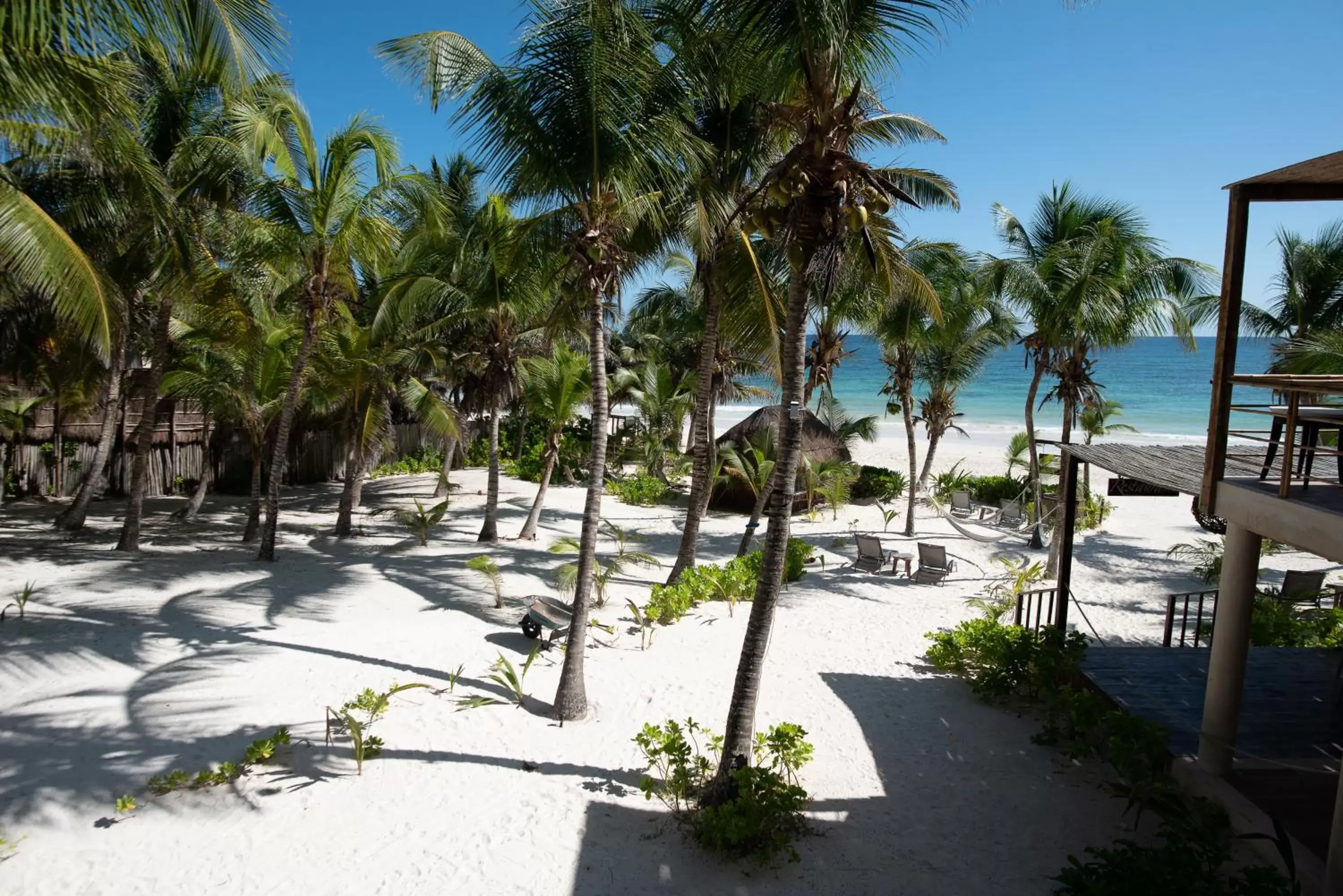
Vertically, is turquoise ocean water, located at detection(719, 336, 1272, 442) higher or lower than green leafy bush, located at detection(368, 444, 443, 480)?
higher

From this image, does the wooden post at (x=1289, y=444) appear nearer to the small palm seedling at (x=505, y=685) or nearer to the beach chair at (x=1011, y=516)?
the small palm seedling at (x=505, y=685)

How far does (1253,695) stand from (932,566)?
5868mm

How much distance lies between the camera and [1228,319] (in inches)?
184

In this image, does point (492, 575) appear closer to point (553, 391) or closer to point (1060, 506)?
point (553, 391)

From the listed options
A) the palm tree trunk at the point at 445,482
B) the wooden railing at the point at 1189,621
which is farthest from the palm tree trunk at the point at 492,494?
the wooden railing at the point at 1189,621

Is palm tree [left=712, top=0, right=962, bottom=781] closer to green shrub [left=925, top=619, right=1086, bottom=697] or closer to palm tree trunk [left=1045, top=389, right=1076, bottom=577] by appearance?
green shrub [left=925, top=619, right=1086, bottom=697]

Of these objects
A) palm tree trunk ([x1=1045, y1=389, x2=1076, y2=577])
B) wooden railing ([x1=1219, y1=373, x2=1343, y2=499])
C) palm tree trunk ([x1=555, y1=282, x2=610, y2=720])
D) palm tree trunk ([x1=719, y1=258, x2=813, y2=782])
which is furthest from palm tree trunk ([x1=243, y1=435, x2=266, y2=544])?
wooden railing ([x1=1219, y1=373, x2=1343, y2=499])

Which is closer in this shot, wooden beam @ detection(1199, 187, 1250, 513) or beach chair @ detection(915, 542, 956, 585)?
wooden beam @ detection(1199, 187, 1250, 513)

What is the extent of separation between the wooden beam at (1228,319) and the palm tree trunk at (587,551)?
449 centimetres

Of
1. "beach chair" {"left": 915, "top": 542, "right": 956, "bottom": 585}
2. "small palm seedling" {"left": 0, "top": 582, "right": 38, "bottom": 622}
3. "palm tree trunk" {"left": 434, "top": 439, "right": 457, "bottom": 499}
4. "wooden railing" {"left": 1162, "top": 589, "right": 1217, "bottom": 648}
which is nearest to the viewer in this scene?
"small palm seedling" {"left": 0, "top": 582, "right": 38, "bottom": 622}

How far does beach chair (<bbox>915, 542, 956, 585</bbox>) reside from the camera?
40.5ft

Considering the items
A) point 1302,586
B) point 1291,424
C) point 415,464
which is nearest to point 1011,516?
point 1302,586

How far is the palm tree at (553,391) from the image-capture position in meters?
14.4

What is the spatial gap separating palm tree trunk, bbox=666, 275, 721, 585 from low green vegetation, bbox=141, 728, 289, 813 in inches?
233
